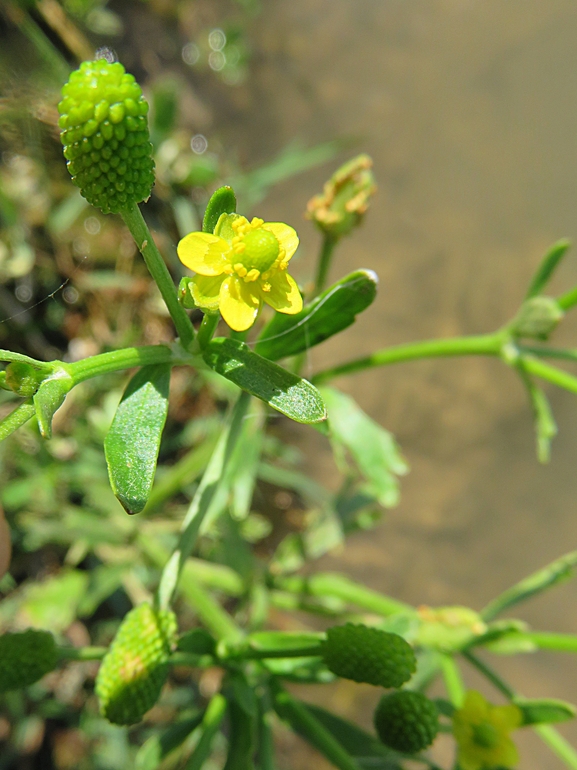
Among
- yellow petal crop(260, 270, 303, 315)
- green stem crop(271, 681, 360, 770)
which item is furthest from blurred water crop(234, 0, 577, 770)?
yellow petal crop(260, 270, 303, 315)

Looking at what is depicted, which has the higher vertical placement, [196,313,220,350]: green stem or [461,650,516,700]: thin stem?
[196,313,220,350]: green stem

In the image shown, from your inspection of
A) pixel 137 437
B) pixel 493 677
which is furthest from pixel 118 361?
pixel 493 677

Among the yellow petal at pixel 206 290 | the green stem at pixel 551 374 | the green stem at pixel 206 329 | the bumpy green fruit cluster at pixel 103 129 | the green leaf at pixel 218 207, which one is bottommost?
the green stem at pixel 551 374

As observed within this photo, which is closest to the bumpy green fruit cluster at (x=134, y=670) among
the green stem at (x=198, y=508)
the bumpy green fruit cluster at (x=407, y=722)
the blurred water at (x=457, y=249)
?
the green stem at (x=198, y=508)

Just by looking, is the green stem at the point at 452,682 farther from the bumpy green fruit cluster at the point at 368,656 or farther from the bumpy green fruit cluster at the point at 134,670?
the bumpy green fruit cluster at the point at 134,670

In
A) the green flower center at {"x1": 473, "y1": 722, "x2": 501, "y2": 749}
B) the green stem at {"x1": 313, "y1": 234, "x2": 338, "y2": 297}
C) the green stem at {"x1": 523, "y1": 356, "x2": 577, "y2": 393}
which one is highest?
the green stem at {"x1": 313, "y1": 234, "x2": 338, "y2": 297}

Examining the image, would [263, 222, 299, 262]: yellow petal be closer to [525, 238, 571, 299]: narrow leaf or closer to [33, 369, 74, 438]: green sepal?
[33, 369, 74, 438]: green sepal

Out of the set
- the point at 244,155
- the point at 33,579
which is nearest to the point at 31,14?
the point at 244,155
